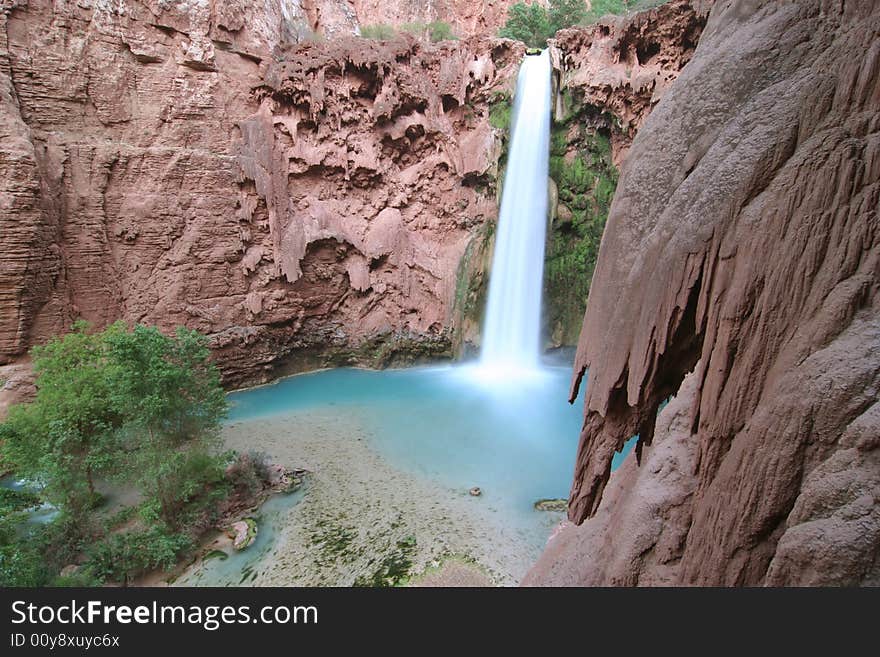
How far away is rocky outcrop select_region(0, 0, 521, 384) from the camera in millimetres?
10836

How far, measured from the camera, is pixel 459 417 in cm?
1149

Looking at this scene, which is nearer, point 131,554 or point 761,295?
point 761,295

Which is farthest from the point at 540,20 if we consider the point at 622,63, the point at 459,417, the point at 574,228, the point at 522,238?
the point at 459,417

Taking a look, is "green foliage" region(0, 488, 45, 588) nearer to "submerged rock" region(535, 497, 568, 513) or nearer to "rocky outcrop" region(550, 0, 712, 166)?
"submerged rock" region(535, 497, 568, 513)

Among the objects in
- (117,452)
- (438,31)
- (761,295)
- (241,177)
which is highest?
(438,31)

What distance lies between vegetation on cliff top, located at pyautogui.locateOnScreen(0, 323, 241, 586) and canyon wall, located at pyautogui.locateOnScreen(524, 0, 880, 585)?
22.5 ft

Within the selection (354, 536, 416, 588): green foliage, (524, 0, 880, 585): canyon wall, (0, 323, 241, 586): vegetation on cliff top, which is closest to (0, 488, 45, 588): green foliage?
(0, 323, 241, 586): vegetation on cliff top

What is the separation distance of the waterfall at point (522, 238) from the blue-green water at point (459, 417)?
110cm

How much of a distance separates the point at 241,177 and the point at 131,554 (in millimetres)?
10878

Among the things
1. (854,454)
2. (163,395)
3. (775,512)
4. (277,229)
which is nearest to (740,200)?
(854,454)

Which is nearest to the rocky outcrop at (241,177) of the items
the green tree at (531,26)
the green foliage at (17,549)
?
the green foliage at (17,549)

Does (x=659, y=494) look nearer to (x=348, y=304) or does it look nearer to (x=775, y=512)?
(x=775, y=512)

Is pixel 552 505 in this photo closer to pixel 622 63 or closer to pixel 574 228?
pixel 574 228

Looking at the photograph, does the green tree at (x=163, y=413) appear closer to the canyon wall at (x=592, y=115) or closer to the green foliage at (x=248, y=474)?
the green foliage at (x=248, y=474)
